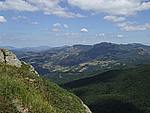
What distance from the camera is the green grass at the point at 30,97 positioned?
170 feet

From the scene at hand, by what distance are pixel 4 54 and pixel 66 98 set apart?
1268 inches

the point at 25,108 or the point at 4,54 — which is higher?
the point at 4,54

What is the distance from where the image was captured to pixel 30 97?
5459 centimetres

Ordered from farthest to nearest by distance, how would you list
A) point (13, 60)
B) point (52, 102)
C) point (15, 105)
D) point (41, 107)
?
point (13, 60) → point (52, 102) → point (41, 107) → point (15, 105)

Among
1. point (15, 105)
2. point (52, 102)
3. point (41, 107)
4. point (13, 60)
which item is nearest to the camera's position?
point (15, 105)

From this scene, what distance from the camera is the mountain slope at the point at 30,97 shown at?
170ft

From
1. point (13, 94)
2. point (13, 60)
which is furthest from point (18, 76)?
point (13, 60)

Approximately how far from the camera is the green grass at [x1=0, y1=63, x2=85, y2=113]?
5184 centimetres

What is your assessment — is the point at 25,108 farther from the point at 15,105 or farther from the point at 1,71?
the point at 1,71

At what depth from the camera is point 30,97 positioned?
179 feet

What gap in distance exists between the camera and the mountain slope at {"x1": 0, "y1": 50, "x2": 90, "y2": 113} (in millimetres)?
51812

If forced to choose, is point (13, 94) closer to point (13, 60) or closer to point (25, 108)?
point (25, 108)

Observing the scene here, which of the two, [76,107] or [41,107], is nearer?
[41,107]

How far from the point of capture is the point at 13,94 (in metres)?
53.3
